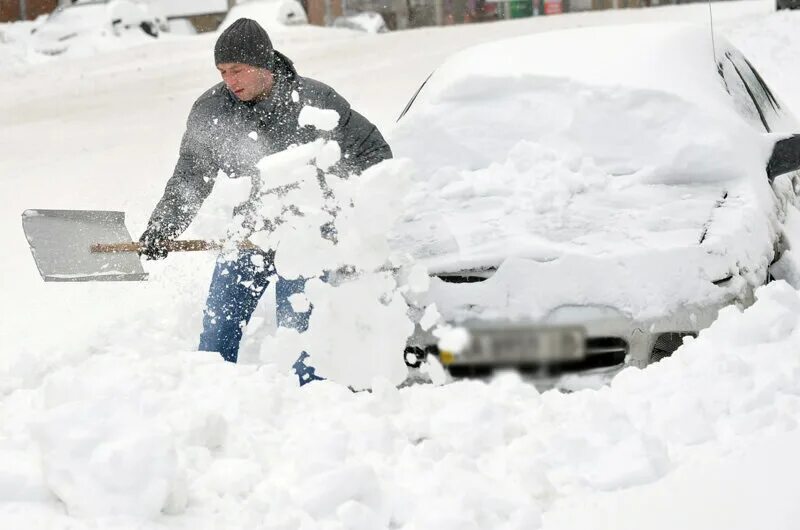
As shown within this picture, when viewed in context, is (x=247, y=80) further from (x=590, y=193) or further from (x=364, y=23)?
(x=364, y=23)

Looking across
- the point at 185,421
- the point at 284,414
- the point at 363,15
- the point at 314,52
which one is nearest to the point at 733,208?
the point at 284,414

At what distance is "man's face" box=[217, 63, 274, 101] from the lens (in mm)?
Result: 4207

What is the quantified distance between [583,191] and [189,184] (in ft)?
5.25

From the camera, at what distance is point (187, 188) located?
4488 mm

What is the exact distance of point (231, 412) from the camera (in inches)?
132

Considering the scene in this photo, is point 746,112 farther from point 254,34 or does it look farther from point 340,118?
point 254,34

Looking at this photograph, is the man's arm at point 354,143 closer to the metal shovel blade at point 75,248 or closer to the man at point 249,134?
the man at point 249,134

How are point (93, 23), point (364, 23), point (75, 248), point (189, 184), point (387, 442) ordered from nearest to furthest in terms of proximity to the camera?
point (387, 442), point (75, 248), point (189, 184), point (93, 23), point (364, 23)

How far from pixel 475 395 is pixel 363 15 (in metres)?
21.3

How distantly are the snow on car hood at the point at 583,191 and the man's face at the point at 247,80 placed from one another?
74 cm

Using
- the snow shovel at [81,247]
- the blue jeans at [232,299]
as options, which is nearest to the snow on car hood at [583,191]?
the blue jeans at [232,299]

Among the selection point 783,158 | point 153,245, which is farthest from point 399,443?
point 783,158

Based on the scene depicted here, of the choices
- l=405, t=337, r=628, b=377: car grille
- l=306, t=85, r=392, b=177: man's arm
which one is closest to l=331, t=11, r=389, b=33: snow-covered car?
l=306, t=85, r=392, b=177: man's arm

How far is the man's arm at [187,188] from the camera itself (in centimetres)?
439
